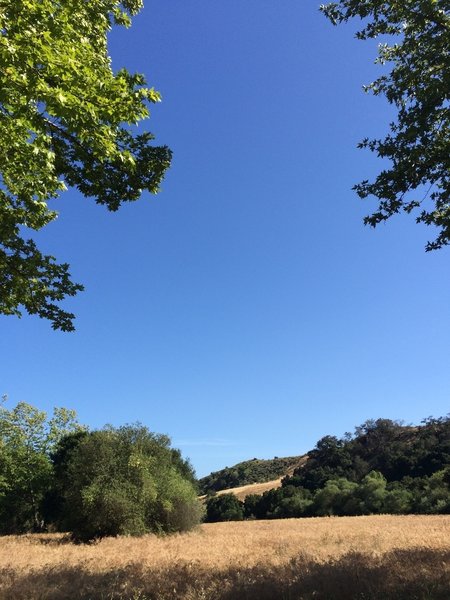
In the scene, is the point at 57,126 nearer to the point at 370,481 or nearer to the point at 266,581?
the point at 266,581

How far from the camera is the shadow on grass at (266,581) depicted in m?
8.23

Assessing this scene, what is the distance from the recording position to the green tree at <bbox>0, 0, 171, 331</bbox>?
20.6 ft

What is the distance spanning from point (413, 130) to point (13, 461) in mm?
50287

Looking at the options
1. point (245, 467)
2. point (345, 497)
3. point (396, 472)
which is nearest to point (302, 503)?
point (345, 497)

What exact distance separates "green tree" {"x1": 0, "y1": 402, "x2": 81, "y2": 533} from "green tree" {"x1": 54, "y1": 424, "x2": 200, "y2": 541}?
14.0 meters

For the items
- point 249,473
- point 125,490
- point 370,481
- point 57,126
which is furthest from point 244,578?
point 249,473

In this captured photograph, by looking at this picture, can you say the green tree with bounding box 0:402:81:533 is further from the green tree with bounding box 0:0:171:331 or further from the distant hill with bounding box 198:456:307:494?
the distant hill with bounding box 198:456:307:494

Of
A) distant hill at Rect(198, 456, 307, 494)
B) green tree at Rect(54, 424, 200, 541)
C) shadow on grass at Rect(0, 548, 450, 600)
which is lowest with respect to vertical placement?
shadow on grass at Rect(0, 548, 450, 600)

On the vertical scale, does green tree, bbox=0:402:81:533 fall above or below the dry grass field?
above

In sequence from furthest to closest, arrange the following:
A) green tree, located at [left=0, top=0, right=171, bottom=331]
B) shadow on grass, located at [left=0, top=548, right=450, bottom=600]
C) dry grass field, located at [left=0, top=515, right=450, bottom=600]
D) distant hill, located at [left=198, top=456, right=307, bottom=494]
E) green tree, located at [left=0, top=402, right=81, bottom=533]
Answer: distant hill, located at [left=198, top=456, right=307, bottom=494]
green tree, located at [left=0, top=402, right=81, bottom=533]
dry grass field, located at [left=0, top=515, right=450, bottom=600]
shadow on grass, located at [left=0, top=548, right=450, bottom=600]
green tree, located at [left=0, top=0, right=171, bottom=331]

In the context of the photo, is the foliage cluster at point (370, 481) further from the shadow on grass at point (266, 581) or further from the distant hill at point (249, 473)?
the shadow on grass at point (266, 581)

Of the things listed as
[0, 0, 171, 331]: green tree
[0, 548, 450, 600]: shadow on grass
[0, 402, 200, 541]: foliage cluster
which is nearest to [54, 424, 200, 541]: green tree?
[0, 402, 200, 541]: foliage cluster

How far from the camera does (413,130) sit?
1009cm

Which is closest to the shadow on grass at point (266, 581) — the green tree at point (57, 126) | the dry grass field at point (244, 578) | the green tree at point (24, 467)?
the dry grass field at point (244, 578)
